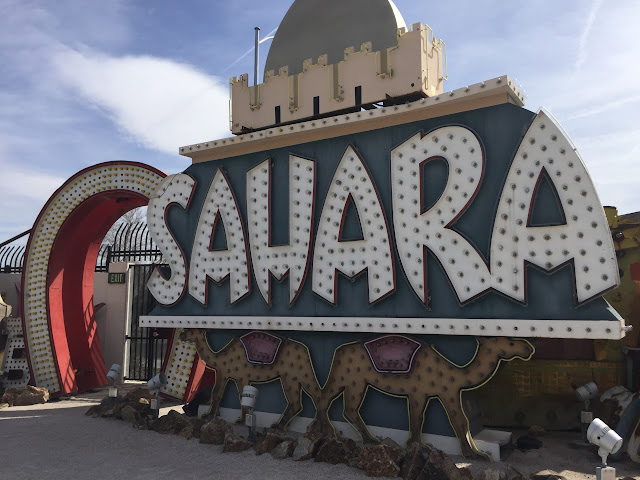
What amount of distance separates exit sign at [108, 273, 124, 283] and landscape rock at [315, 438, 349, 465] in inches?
312

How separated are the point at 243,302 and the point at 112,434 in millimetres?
2462

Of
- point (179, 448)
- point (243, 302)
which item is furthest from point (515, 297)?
point (179, 448)

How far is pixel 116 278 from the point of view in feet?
40.2

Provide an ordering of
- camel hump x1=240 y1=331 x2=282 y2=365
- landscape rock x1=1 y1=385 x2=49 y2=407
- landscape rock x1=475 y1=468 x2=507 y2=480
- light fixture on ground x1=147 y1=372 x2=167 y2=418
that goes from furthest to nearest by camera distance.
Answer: landscape rock x1=1 y1=385 x2=49 y2=407
light fixture on ground x1=147 y1=372 x2=167 y2=418
camel hump x1=240 y1=331 x2=282 y2=365
landscape rock x1=475 y1=468 x2=507 y2=480

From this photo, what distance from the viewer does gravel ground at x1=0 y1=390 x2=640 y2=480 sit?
545 centimetres

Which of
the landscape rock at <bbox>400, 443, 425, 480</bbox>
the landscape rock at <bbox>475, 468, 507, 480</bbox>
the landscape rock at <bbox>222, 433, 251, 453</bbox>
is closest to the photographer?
the landscape rock at <bbox>475, 468, 507, 480</bbox>

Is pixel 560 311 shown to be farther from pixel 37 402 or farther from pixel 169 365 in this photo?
pixel 37 402

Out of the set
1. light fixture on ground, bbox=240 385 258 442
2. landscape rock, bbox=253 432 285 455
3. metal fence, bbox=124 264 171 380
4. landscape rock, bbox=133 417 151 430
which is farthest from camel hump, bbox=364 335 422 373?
metal fence, bbox=124 264 171 380

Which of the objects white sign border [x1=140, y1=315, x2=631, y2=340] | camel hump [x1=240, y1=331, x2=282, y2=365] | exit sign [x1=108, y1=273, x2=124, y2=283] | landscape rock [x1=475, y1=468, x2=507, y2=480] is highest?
exit sign [x1=108, y1=273, x2=124, y2=283]

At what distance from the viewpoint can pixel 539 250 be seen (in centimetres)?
529

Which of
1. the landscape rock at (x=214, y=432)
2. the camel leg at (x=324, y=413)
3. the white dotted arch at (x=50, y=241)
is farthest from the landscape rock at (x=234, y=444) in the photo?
the white dotted arch at (x=50, y=241)

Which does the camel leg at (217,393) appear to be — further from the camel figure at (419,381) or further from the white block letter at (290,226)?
the camel figure at (419,381)

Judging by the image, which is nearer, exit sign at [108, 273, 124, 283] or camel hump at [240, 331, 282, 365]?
camel hump at [240, 331, 282, 365]

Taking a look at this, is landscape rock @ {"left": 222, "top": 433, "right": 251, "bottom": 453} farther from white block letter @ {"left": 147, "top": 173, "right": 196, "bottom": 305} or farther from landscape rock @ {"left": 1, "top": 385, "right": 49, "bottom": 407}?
landscape rock @ {"left": 1, "top": 385, "right": 49, "bottom": 407}
